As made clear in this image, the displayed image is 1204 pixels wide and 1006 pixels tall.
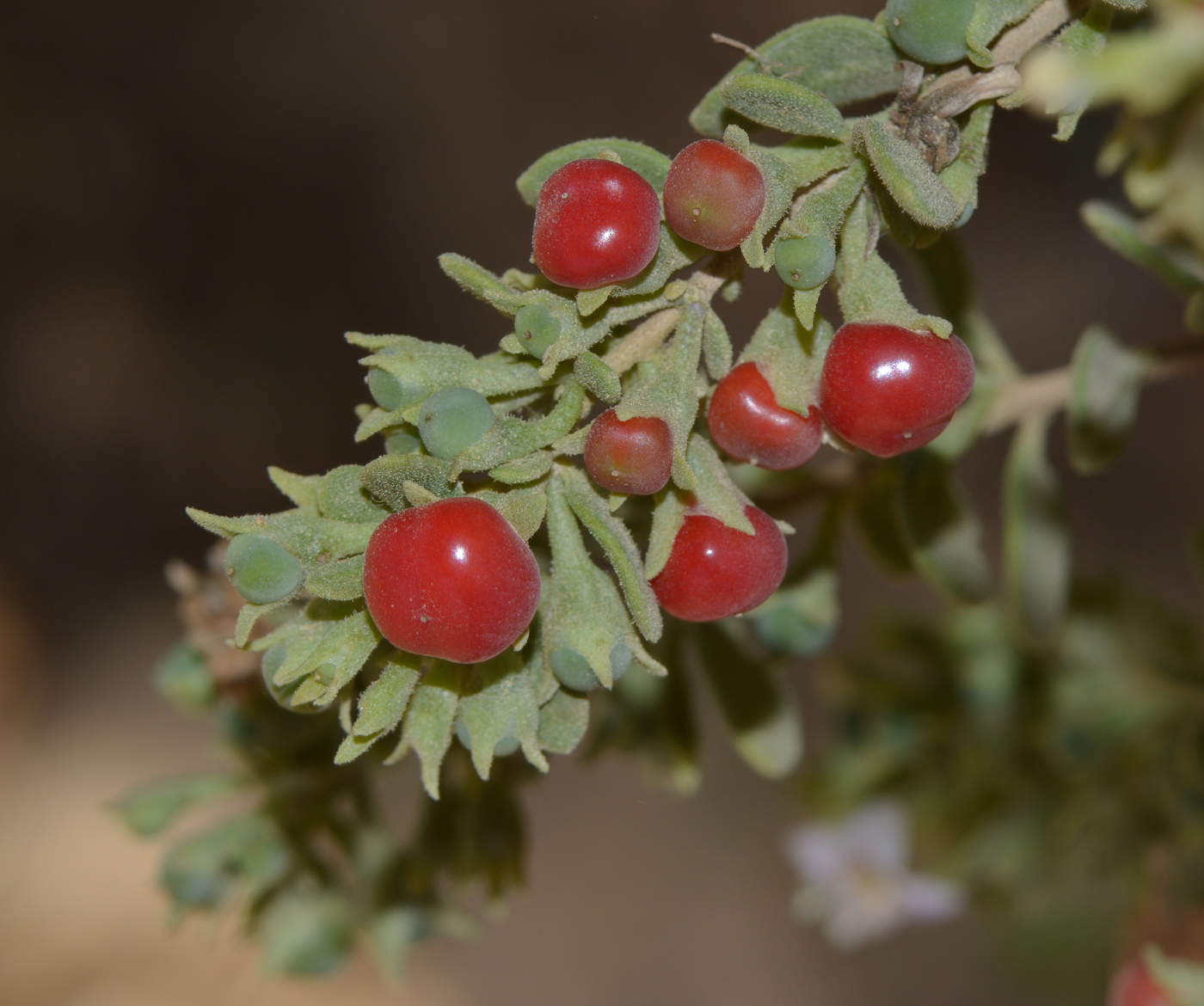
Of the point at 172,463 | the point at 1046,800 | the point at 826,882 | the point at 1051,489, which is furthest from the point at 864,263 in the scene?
the point at 172,463

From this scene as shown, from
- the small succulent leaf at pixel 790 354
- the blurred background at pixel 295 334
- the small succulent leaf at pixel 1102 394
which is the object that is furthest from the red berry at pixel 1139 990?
the blurred background at pixel 295 334

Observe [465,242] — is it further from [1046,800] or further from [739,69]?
[739,69]

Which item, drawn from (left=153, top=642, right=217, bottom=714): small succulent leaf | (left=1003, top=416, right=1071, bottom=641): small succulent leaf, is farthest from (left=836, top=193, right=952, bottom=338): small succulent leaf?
(left=153, top=642, right=217, bottom=714): small succulent leaf

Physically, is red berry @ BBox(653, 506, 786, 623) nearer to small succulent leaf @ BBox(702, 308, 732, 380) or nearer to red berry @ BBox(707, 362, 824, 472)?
red berry @ BBox(707, 362, 824, 472)

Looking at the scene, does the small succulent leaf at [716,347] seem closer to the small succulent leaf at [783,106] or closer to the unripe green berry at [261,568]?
the small succulent leaf at [783,106]

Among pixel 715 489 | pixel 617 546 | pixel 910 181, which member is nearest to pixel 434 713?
pixel 617 546

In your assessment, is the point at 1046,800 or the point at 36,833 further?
the point at 36,833
